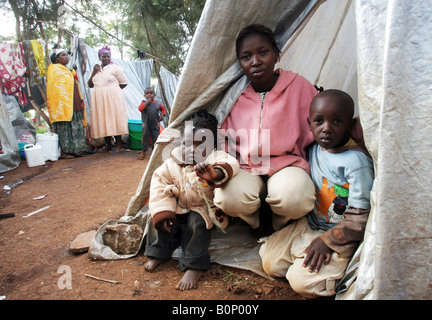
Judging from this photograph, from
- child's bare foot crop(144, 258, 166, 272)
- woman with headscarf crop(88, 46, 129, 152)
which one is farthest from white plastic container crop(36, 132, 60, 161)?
child's bare foot crop(144, 258, 166, 272)

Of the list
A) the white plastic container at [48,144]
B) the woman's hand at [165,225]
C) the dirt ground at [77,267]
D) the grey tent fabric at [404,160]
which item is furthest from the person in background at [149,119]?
the grey tent fabric at [404,160]

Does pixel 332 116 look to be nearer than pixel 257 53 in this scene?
Yes

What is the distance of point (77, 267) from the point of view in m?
1.74

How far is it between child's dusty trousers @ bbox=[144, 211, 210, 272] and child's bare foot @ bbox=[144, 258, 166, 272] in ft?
0.09

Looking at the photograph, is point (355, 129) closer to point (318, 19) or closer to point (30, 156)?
point (318, 19)

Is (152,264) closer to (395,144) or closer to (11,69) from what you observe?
(395,144)

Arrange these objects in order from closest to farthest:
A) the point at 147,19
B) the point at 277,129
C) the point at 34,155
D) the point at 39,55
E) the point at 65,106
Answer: the point at 277,129 < the point at 34,155 < the point at 65,106 < the point at 39,55 < the point at 147,19

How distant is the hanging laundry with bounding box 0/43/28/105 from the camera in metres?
4.85

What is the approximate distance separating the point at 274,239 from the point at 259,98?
33.7 inches

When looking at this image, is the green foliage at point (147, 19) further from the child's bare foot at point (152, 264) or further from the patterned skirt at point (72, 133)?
the child's bare foot at point (152, 264)

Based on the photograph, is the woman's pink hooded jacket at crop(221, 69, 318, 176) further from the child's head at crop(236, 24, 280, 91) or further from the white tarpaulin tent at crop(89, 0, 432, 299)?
the white tarpaulin tent at crop(89, 0, 432, 299)

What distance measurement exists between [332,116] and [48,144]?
509 cm

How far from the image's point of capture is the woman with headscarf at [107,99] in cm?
559

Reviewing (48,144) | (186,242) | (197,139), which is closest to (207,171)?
(197,139)
